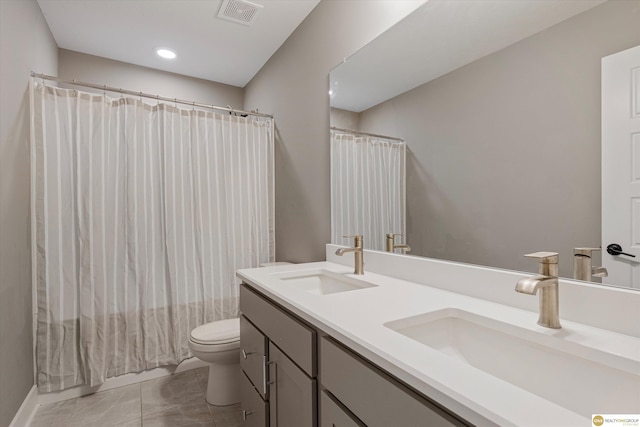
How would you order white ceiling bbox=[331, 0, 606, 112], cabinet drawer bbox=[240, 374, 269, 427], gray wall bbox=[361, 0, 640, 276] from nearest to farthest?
gray wall bbox=[361, 0, 640, 276] → white ceiling bbox=[331, 0, 606, 112] → cabinet drawer bbox=[240, 374, 269, 427]

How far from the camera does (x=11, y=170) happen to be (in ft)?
5.33

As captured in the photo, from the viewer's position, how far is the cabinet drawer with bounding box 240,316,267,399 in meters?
1.25

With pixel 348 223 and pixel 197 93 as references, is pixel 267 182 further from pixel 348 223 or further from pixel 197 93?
pixel 197 93

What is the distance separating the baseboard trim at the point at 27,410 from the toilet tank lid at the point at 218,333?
90 centimetres

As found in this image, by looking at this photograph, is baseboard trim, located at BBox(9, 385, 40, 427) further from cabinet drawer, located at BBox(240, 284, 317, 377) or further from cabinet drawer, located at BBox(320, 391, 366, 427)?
cabinet drawer, located at BBox(320, 391, 366, 427)

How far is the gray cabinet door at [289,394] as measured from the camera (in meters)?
0.91

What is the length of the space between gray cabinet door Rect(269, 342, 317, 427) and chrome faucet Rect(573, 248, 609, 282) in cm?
81

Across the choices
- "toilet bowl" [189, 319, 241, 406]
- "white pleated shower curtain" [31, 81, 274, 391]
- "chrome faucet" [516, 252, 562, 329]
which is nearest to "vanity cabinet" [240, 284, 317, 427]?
"toilet bowl" [189, 319, 241, 406]

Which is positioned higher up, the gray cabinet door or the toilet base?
the gray cabinet door

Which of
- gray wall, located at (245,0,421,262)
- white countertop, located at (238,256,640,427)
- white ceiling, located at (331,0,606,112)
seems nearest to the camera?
white countertop, located at (238,256,640,427)

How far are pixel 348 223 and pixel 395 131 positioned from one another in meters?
0.60

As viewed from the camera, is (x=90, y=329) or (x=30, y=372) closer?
(x=30, y=372)

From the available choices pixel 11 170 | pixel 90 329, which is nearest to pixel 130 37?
pixel 11 170

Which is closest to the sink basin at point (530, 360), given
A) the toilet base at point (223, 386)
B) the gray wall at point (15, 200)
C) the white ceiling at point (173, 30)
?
the toilet base at point (223, 386)
